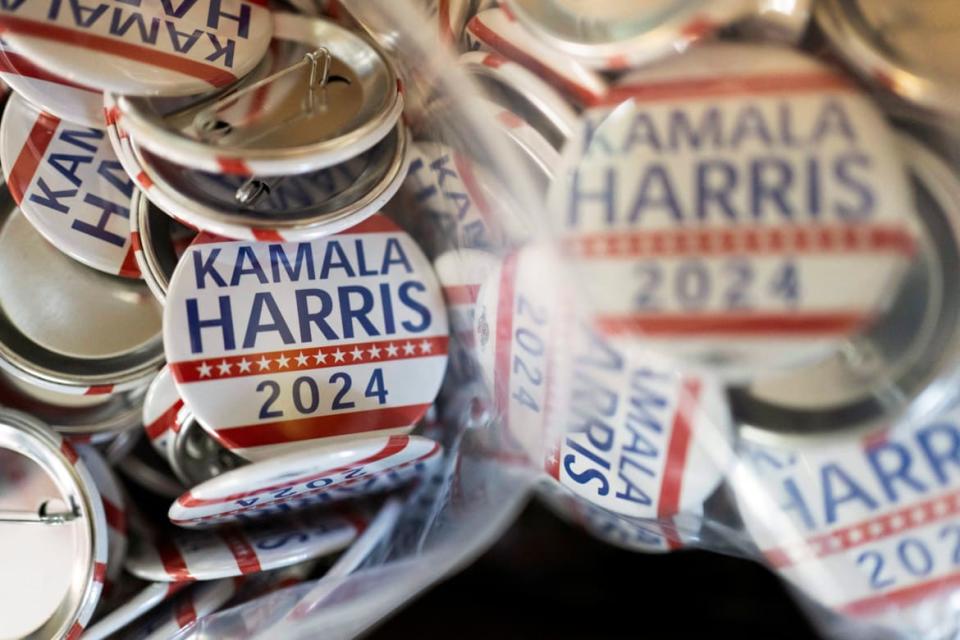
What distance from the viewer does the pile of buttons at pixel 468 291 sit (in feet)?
1.63

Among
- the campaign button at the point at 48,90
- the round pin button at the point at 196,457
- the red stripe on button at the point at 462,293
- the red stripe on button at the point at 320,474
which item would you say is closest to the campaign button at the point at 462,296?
the red stripe on button at the point at 462,293

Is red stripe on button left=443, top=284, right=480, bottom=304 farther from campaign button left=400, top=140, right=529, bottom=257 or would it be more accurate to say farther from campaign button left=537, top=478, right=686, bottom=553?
campaign button left=537, top=478, right=686, bottom=553

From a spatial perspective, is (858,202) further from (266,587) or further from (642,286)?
(266,587)

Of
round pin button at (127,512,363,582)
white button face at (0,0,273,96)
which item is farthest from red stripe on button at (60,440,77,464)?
white button face at (0,0,273,96)

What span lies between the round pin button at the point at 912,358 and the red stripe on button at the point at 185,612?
1.65ft

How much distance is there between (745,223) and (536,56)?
0.21 m

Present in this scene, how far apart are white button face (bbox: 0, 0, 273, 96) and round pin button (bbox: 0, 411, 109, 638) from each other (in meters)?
0.33

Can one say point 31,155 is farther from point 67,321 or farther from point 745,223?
point 745,223

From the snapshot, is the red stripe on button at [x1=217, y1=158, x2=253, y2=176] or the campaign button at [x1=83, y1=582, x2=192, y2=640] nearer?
the red stripe on button at [x1=217, y1=158, x2=253, y2=176]

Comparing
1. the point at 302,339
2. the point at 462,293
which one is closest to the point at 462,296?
the point at 462,293

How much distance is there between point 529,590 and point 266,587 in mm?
353

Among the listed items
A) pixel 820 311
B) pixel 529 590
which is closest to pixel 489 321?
pixel 820 311

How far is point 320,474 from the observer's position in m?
0.64

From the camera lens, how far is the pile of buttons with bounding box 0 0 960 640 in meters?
0.50
